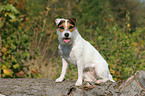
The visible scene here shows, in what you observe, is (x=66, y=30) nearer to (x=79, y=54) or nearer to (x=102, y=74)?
(x=79, y=54)

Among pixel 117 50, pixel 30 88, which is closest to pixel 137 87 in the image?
pixel 30 88

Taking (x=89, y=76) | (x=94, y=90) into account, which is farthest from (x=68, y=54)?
(x=94, y=90)

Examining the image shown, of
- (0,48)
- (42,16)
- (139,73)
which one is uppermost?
(42,16)

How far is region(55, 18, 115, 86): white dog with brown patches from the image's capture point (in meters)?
3.25

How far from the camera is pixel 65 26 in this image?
10.6 ft

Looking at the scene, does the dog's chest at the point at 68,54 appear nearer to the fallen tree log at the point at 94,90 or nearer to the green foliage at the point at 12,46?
the fallen tree log at the point at 94,90

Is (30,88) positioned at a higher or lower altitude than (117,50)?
lower

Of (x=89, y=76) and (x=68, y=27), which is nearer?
(x=68, y=27)

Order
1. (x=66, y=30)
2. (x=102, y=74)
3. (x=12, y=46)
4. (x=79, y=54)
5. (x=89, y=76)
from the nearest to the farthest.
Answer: (x=66, y=30) → (x=79, y=54) → (x=102, y=74) → (x=89, y=76) → (x=12, y=46)

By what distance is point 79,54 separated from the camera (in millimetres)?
3428

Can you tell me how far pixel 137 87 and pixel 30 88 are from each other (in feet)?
5.98

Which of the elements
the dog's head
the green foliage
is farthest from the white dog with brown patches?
the green foliage

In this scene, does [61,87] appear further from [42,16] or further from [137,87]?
[42,16]

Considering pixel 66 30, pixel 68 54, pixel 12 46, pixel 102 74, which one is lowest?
pixel 102 74
